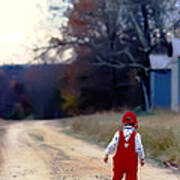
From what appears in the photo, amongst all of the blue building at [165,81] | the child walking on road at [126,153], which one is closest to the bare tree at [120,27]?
the blue building at [165,81]

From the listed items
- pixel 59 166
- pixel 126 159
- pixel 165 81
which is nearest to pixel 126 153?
pixel 126 159

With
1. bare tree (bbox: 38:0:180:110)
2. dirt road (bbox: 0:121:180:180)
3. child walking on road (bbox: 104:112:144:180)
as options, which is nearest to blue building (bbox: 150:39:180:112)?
bare tree (bbox: 38:0:180:110)

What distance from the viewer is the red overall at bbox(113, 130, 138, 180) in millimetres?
6965

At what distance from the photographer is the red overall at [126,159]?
274 inches

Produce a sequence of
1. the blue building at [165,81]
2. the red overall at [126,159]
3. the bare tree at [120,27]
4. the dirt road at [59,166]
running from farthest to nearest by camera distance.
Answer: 1. the bare tree at [120,27]
2. the blue building at [165,81]
3. the dirt road at [59,166]
4. the red overall at [126,159]

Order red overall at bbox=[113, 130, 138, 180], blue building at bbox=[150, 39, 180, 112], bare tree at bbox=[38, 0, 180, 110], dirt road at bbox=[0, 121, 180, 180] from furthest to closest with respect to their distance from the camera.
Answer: bare tree at bbox=[38, 0, 180, 110], blue building at bbox=[150, 39, 180, 112], dirt road at bbox=[0, 121, 180, 180], red overall at bbox=[113, 130, 138, 180]

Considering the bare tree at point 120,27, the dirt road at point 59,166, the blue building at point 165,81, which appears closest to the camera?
the dirt road at point 59,166

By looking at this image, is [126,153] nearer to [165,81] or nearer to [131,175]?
[131,175]

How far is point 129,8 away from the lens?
102ft

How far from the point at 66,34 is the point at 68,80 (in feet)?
62.0

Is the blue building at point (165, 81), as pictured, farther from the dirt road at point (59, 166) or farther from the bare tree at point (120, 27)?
the dirt road at point (59, 166)

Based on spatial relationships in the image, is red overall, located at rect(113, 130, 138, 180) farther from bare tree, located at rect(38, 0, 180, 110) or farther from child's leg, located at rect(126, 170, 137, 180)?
bare tree, located at rect(38, 0, 180, 110)

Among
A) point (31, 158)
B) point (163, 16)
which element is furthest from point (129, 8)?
point (31, 158)

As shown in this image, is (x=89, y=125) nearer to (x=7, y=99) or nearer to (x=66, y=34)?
(x=66, y=34)
